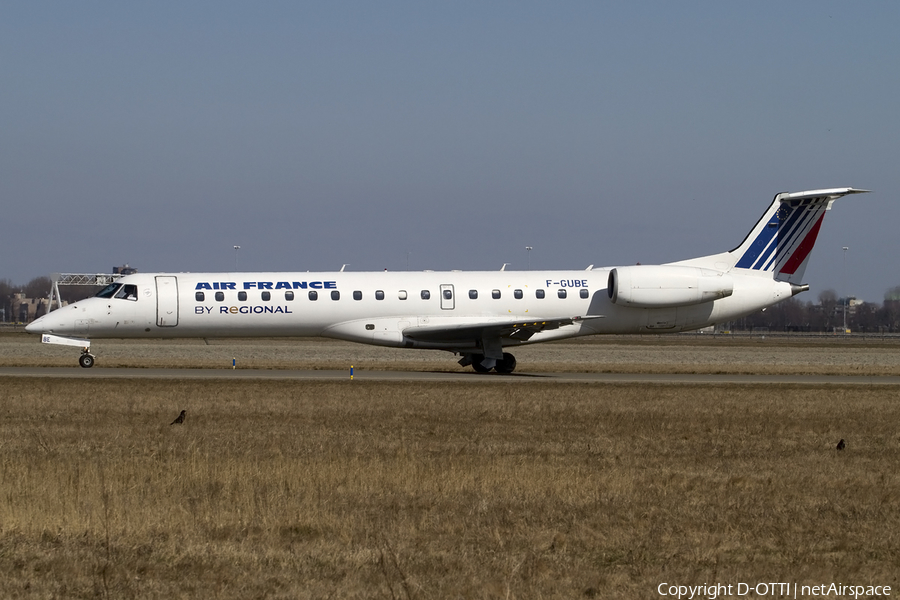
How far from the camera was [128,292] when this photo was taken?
1212 inches

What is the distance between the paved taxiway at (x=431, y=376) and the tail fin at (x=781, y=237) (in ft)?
12.7

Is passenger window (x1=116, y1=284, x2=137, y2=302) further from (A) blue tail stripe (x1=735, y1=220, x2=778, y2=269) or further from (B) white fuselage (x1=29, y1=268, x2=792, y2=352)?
(A) blue tail stripe (x1=735, y1=220, x2=778, y2=269)

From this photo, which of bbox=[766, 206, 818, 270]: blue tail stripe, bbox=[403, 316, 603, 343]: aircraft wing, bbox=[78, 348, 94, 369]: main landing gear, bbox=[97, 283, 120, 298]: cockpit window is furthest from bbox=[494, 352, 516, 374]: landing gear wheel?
bbox=[78, 348, 94, 369]: main landing gear

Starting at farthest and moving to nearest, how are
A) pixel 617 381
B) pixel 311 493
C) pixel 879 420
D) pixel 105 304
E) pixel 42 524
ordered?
pixel 105 304, pixel 617 381, pixel 879 420, pixel 311 493, pixel 42 524

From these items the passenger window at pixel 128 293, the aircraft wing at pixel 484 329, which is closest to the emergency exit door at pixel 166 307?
the passenger window at pixel 128 293

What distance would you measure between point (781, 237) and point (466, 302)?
10.8m

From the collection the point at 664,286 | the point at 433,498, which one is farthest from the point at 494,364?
the point at 433,498

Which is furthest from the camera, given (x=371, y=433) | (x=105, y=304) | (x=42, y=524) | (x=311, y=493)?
(x=105, y=304)

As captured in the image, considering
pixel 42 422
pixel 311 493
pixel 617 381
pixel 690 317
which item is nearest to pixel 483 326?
pixel 617 381

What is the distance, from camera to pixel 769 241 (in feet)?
106

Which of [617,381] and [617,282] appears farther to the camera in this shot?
[617,282]

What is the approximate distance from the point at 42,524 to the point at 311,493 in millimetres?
2782

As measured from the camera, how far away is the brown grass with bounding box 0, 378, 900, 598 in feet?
24.7

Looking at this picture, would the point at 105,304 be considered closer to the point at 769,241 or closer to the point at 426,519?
the point at 769,241
